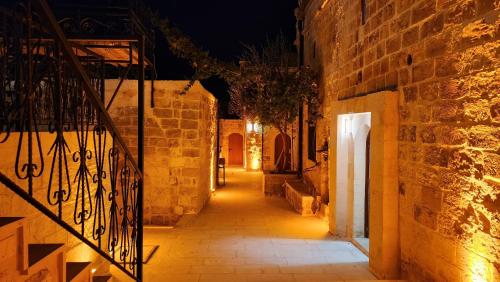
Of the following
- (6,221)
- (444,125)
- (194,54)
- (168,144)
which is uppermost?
(194,54)

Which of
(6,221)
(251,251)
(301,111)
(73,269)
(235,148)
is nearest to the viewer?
(6,221)

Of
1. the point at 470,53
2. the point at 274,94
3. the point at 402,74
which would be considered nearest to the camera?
the point at 470,53

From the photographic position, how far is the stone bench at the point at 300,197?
29.0 feet

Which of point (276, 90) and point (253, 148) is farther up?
point (276, 90)

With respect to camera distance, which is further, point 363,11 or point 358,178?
point 358,178

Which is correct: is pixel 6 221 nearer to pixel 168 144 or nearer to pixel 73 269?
pixel 73 269

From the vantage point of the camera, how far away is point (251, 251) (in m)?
5.89

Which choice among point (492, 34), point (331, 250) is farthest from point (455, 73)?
point (331, 250)

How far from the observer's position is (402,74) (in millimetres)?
4492

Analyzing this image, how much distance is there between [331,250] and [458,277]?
2.68 metres

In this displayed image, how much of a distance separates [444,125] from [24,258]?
341 cm

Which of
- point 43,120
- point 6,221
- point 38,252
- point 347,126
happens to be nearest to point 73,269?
point 38,252

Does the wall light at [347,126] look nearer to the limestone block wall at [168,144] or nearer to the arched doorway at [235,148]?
the limestone block wall at [168,144]

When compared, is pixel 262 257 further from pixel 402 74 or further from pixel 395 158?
pixel 402 74
